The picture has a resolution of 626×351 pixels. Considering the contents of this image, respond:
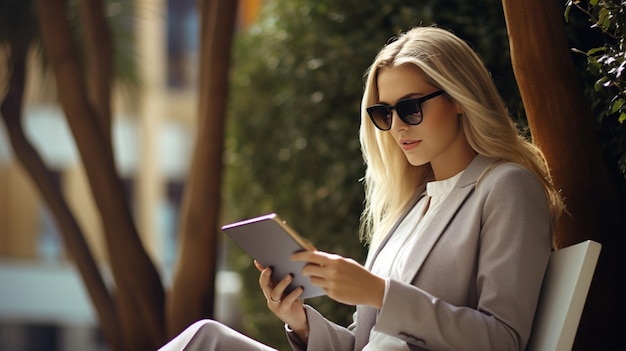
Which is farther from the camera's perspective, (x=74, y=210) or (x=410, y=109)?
(x=74, y=210)

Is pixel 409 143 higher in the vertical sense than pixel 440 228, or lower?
higher

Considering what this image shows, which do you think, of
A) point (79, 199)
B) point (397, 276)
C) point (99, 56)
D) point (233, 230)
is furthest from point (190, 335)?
point (79, 199)

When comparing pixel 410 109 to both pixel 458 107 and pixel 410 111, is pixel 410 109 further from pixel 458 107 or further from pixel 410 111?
pixel 458 107

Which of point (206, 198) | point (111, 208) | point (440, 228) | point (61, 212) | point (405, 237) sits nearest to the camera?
point (440, 228)

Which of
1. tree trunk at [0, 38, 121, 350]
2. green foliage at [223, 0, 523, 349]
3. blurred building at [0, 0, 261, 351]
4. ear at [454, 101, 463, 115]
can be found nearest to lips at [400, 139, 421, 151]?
ear at [454, 101, 463, 115]

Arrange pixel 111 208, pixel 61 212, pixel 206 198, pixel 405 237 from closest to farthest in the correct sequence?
pixel 405 237 → pixel 206 198 → pixel 111 208 → pixel 61 212

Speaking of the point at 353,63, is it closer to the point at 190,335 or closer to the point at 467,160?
the point at 467,160

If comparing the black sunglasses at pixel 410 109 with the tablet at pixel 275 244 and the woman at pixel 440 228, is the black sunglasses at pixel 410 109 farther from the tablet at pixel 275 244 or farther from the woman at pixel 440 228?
the tablet at pixel 275 244

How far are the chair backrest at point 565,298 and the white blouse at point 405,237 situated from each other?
0.39 m

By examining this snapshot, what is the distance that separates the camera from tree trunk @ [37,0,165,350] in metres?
5.86

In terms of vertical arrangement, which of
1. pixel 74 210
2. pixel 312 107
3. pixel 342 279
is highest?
pixel 342 279

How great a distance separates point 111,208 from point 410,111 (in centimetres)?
338

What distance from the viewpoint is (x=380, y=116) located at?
3020 millimetres

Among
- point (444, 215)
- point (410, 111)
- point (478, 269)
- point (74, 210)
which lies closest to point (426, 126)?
point (410, 111)
